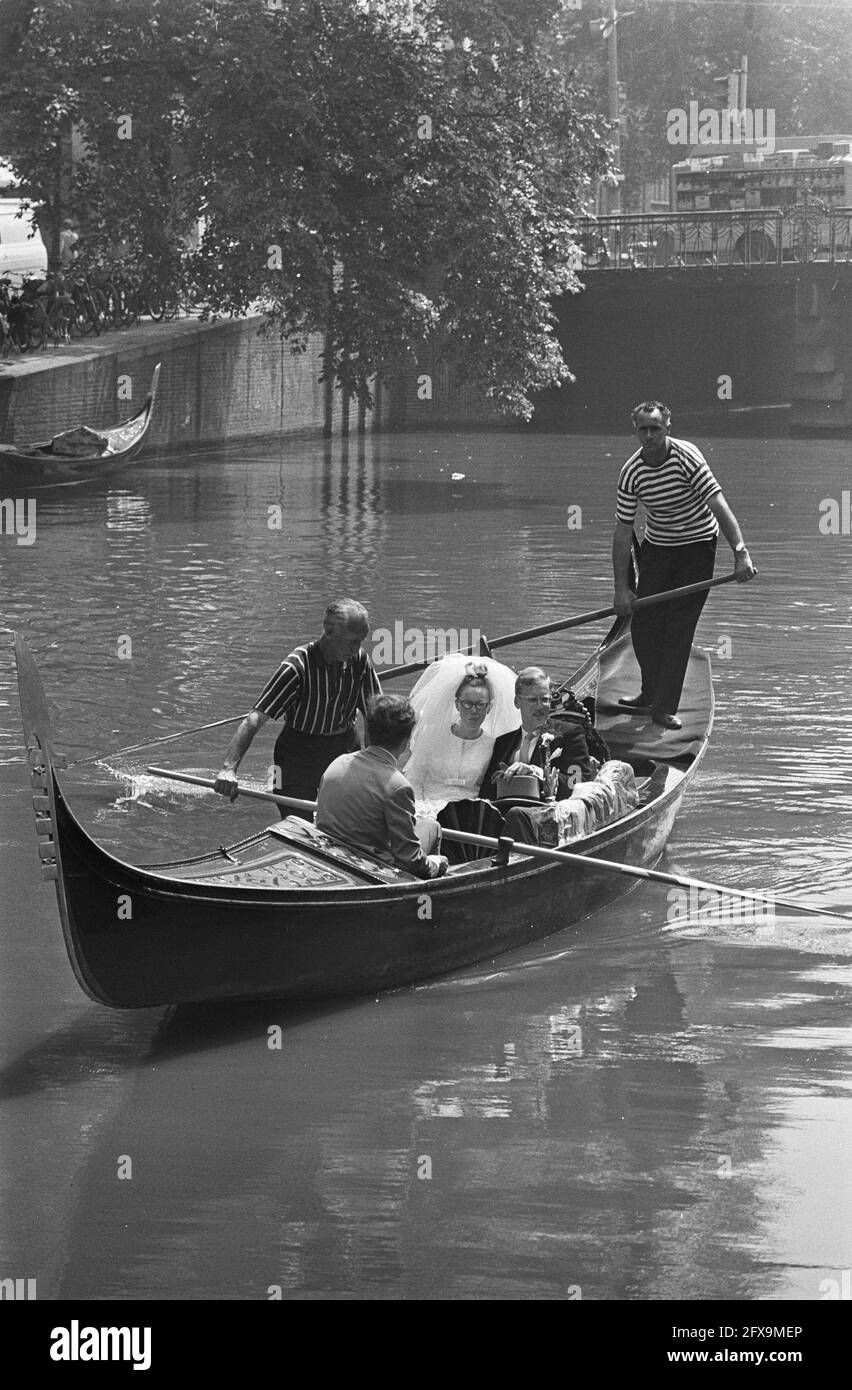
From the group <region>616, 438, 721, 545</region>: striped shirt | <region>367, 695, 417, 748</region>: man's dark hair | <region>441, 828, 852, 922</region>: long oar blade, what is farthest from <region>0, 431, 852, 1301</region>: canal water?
<region>616, 438, 721, 545</region>: striped shirt

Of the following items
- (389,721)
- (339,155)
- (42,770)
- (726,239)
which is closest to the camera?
(42,770)

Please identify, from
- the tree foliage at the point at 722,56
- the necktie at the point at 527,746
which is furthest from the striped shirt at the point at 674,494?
the tree foliage at the point at 722,56

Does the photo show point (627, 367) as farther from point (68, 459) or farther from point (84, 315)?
point (68, 459)

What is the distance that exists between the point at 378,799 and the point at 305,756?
3.83 ft

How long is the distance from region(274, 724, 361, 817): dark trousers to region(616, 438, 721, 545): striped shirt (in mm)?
2124

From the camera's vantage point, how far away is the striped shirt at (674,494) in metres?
9.18

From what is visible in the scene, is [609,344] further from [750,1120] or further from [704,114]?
[750,1120]

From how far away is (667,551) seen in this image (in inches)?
372

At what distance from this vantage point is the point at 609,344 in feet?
118

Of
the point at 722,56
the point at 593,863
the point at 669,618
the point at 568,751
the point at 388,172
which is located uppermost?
the point at 722,56

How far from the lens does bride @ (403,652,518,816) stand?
766 cm

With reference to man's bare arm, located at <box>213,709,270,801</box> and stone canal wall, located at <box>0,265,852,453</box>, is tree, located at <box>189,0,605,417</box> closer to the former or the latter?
stone canal wall, located at <box>0,265,852,453</box>

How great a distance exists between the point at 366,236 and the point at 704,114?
19699mm

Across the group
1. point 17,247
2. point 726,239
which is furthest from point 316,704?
point 726,239
